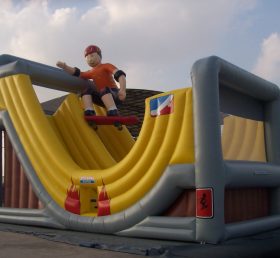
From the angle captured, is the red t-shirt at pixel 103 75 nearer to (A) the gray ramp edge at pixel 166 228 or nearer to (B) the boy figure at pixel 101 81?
(B) the boy figure at pixel 101 81

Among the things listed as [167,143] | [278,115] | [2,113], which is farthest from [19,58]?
[278,115]

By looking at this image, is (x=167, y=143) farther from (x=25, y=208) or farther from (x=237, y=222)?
(x=25, y=208)

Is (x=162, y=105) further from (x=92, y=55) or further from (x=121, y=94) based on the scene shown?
(x=92, y=55)

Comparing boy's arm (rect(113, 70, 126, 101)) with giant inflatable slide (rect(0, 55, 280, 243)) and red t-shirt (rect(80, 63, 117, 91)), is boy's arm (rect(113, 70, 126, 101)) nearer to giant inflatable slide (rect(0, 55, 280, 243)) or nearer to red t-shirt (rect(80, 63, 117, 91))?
red t-shirt (rect(80, 63, 117, 91))

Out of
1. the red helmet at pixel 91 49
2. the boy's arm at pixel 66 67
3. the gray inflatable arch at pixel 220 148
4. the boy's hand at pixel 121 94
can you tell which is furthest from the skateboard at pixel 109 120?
the gray inflatable arch at pixel 220 148

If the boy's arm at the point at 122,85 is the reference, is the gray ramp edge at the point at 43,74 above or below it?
above

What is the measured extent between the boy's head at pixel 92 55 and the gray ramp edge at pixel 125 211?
6.16 feet

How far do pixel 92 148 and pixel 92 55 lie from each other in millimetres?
1675

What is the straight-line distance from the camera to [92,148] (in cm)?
680

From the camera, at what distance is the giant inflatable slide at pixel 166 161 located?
14.5 feet

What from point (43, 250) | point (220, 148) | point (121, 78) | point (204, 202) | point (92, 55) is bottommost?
point (43, 250)

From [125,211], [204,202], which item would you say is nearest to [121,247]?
[125,211]

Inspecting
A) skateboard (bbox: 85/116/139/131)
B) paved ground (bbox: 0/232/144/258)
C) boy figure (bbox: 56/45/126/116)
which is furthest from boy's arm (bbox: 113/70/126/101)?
paved ground (bbox: 0/232/144/258)

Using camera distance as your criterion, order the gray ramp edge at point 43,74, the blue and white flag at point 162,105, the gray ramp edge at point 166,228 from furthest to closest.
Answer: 1. the gray ramp edge at point 43,74
2. the blue and white flag at point 162,105
3. the gray ramp edge at point 166,228
